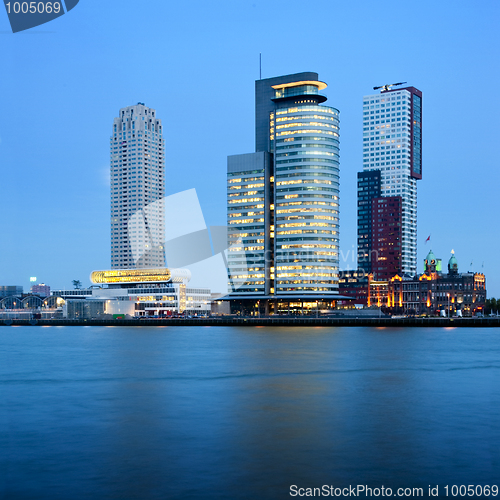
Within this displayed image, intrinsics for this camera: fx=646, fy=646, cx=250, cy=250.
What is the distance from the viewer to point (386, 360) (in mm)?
80312

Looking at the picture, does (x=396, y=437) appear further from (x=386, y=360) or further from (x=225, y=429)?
(x=386, y=360)

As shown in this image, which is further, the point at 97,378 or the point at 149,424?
the point at 97,378

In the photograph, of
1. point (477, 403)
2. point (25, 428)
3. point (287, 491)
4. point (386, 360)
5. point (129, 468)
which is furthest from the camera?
point (386, 360)

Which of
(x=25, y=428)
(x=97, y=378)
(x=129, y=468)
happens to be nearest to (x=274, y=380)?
(x=97, y=378)

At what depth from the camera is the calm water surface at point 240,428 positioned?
28.1m

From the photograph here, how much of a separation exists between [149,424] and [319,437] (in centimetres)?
1069

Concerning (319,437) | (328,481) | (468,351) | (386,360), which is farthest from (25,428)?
(468,351)

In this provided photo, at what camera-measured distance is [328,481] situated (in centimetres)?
2786

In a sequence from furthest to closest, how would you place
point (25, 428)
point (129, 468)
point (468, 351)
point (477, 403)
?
1. point (468, 351)
2. point (477, 403)
3. point (25, 428)
4. point (129, 468)

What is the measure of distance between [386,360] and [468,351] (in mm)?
21863

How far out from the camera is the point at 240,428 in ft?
127

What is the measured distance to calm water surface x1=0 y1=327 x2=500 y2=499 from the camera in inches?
1107

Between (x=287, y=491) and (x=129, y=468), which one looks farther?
(x=129, y=468)

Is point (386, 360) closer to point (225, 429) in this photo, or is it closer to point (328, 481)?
point (225, 429)
